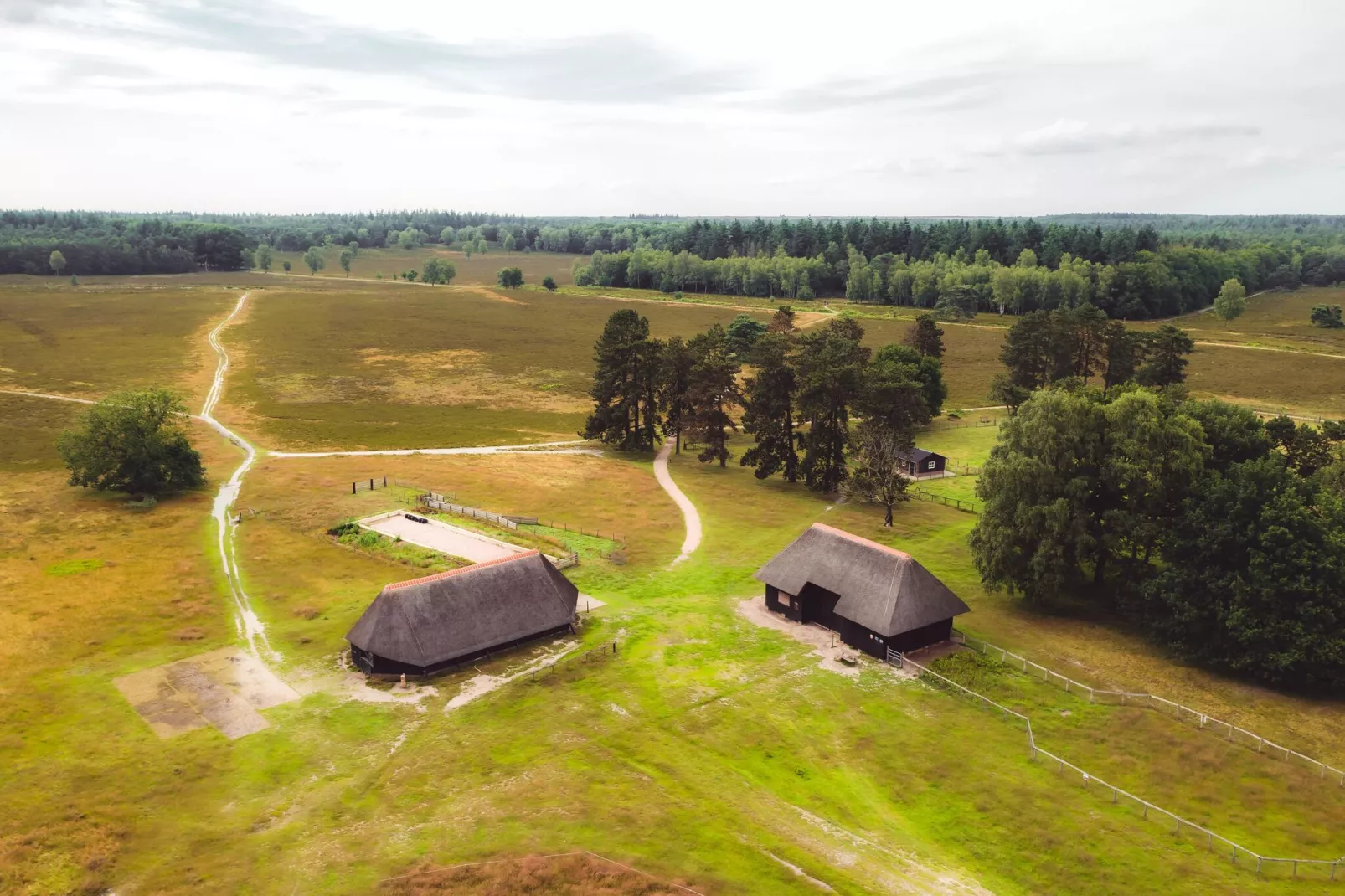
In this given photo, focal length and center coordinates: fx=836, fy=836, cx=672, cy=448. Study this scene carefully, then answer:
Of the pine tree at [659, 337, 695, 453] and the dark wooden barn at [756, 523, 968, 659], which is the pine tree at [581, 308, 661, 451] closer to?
the pine tree at [659, 337, 695, 453]

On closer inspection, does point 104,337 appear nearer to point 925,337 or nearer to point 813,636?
point 925,337

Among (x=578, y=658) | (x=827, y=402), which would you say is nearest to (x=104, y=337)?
(x=827, y=402)

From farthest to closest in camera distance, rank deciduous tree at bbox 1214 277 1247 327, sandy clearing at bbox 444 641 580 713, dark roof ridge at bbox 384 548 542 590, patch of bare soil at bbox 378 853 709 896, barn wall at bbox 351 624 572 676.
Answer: deciduous tree at bbox 1214 277 1247 327
dark roof ridge at bbox 384 548 542 590
barn wall at bbox 351 624 572 676
sandy clearing at bbox 444 641 580 713
patch of bare soil at bbox 378 853 709 896

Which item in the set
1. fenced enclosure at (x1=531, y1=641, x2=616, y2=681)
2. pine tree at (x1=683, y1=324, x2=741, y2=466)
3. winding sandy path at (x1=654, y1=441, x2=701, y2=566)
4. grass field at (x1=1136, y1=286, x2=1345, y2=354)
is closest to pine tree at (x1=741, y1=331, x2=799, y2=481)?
pine tree at (x1=683, y1=324, x2=741, y2=466)

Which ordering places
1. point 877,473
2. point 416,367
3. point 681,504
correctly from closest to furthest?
point 877,473, point 681,504, point 416,367

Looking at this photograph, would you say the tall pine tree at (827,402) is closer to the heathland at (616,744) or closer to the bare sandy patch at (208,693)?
the heathland at (616,744)

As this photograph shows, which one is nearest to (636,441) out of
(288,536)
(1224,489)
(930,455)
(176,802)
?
(930,455)

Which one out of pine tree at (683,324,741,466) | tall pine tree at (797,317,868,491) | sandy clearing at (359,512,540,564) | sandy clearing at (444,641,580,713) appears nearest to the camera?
sandy clearing at (444,641,580,713)

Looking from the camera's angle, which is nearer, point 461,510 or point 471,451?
point 461,510
